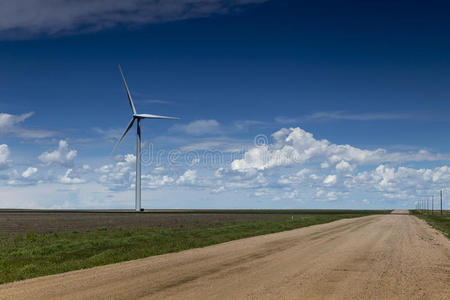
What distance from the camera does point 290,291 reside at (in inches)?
566

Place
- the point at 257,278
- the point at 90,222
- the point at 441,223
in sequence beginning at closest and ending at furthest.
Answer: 1. the point at 257,278
2. the point at 90,222
3. the point at 441,223

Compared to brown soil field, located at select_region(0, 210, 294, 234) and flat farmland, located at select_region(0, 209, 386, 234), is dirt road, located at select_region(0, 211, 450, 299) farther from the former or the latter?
brown soil field, located at select_region(0, 210, 294, 234)

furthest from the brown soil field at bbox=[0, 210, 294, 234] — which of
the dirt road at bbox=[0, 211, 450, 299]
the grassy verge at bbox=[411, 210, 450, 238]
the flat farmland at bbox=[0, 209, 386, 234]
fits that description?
the dirt road at bbox=[0, 211, 450, 299]

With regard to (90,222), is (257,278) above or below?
above

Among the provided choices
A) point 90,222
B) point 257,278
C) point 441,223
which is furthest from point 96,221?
point 257,278

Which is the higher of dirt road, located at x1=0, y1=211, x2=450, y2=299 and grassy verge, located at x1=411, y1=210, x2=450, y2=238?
dirt road, located at x1=0, y1=211, x2=450, y2=299

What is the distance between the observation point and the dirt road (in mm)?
14016

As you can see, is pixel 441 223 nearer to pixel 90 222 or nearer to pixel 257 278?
pixel 90 222

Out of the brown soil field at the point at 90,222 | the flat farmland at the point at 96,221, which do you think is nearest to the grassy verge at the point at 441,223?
the flat farmland at the point at 96,221

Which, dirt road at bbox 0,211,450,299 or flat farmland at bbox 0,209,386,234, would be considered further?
flat farmland at bbox 0,209,386,234

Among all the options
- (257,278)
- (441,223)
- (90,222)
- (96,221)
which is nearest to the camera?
(257,278)

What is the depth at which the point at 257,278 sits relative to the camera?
16938 mm

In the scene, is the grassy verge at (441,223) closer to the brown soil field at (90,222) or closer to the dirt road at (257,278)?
the dirt road at (257,278)

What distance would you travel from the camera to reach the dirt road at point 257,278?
46.0 feet
